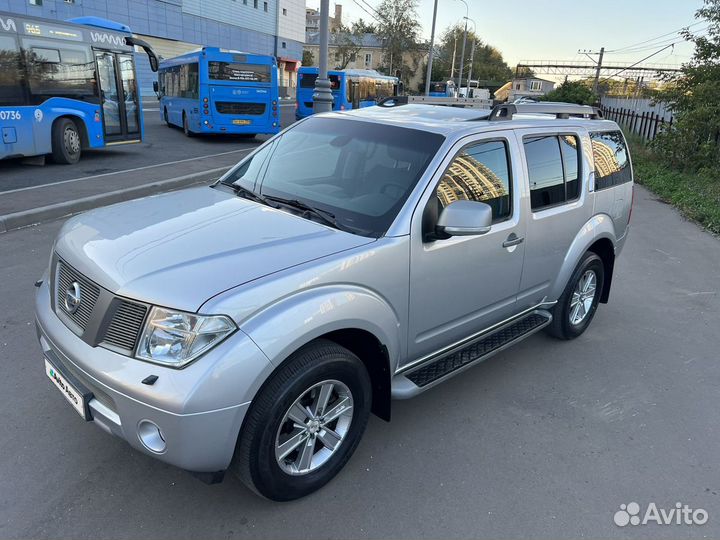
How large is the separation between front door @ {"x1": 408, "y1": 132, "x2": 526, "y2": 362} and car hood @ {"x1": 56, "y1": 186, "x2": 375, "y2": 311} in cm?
45

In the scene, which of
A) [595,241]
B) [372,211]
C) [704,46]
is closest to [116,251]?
[372,211]

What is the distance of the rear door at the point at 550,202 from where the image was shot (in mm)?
3801

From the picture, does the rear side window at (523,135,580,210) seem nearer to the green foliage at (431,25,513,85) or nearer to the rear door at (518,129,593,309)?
the rear door at (518,129,593,309)

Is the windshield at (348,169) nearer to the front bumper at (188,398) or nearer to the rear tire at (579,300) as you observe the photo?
the front bumper at (188,398)

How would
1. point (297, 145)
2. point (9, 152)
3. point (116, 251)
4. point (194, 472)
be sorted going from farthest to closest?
1. point (9, 152)
2. point (297, 145)
3. point (116, 251)
4. point (194, 472)

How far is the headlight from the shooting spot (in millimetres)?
2203

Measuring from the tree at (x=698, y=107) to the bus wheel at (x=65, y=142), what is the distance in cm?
1473

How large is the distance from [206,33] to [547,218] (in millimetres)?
49378

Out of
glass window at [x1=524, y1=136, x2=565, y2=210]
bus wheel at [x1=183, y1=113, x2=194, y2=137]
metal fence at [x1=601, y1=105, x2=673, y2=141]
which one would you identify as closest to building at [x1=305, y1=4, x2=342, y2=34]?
metal fence at [x1=601, y1=105, x2=673, y2=141]

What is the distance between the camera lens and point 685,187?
1204 centimetres

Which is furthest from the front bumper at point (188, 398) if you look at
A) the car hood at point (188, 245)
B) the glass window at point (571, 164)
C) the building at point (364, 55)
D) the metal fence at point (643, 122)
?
the building at point (364, 55)

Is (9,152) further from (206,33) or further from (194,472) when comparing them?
(206,33)

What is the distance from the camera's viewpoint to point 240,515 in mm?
2629

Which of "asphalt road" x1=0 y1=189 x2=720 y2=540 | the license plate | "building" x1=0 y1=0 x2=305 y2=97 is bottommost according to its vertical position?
"asphalt road" x1=0 y1=189 x2=720 y2=540
